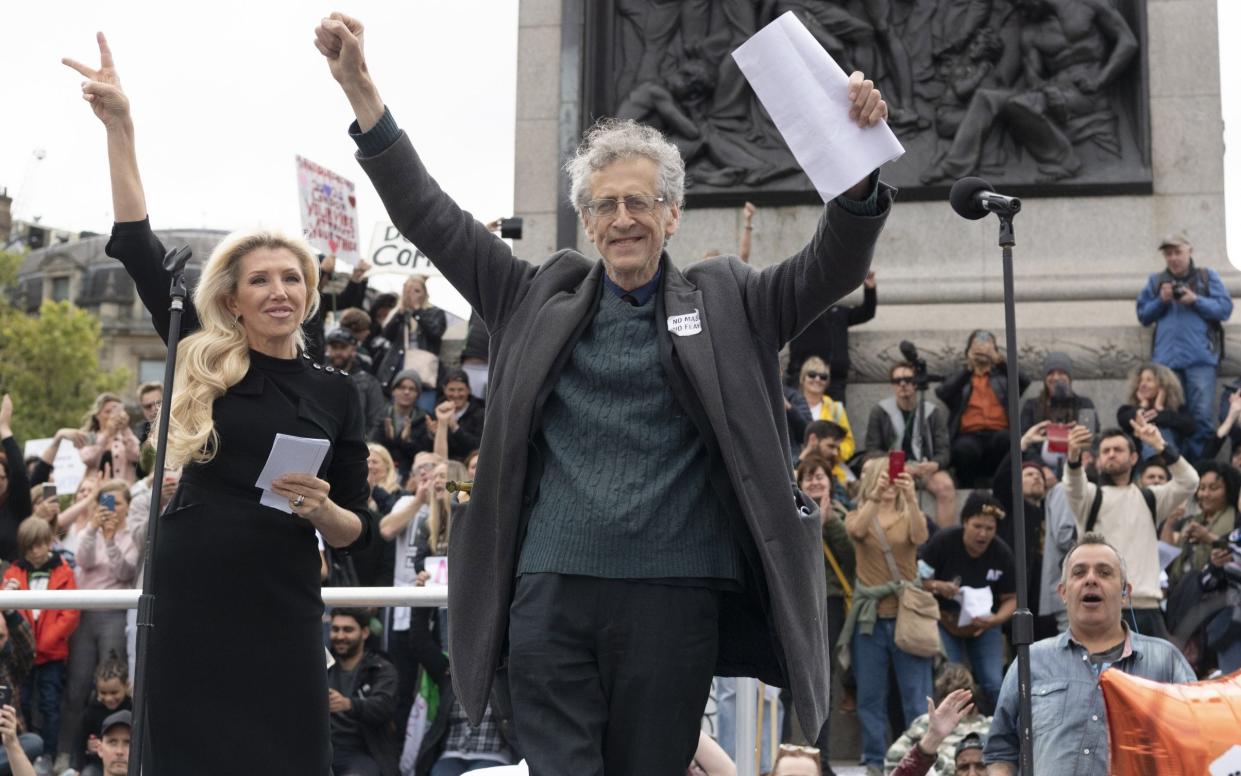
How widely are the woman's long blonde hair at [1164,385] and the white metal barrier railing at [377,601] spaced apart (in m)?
6.32

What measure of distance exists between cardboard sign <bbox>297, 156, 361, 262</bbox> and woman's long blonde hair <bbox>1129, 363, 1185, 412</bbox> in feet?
23.0

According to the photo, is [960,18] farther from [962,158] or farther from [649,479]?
[649,479]

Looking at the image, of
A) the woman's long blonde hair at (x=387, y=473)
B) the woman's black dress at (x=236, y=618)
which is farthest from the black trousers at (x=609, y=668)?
the woman's long blonde hair at (x=387, y=473)

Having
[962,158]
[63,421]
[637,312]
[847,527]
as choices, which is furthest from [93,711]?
[63,421]

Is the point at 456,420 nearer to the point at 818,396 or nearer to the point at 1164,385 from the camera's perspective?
the point at 818,396

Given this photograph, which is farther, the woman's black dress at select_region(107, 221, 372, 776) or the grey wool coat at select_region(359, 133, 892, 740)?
the woman's black dress at select_region(107, 221, 372, 776)

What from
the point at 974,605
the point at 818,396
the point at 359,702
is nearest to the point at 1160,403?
the point at 818,396

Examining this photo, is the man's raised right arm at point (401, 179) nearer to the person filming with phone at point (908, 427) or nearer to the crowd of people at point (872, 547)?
the crowd of people at point (872, 547)

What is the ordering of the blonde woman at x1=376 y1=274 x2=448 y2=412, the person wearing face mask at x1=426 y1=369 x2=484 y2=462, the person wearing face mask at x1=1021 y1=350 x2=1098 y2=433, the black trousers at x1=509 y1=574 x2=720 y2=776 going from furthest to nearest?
1. the blonde woman at x1=376 y1=274 x2=448 y2=412
2. the person wearing face mask at x1=1021 y1=350 x2=1098 y2=433
3. the person wearing face mask at x1=426 y1=369 x2=484 y2=462
4. the black trousers at x1=509 y1=574 x2=720 y2=776

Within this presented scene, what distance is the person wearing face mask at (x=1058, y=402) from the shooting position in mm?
11938

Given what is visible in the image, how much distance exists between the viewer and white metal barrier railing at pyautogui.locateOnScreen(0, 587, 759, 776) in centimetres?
623

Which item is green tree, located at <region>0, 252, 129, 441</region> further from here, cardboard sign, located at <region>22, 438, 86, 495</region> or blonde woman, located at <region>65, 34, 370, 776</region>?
blonde woman, located at <region>65, 34, 370, 776</region>

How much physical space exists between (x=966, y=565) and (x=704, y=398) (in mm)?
6280

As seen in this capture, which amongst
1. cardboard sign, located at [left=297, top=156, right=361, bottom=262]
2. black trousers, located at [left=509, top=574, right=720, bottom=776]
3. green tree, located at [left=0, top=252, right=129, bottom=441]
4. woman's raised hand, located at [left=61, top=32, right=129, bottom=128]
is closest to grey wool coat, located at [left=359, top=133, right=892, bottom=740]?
black trousers, located at [left=509, top=574, right=720, bottom=776]
